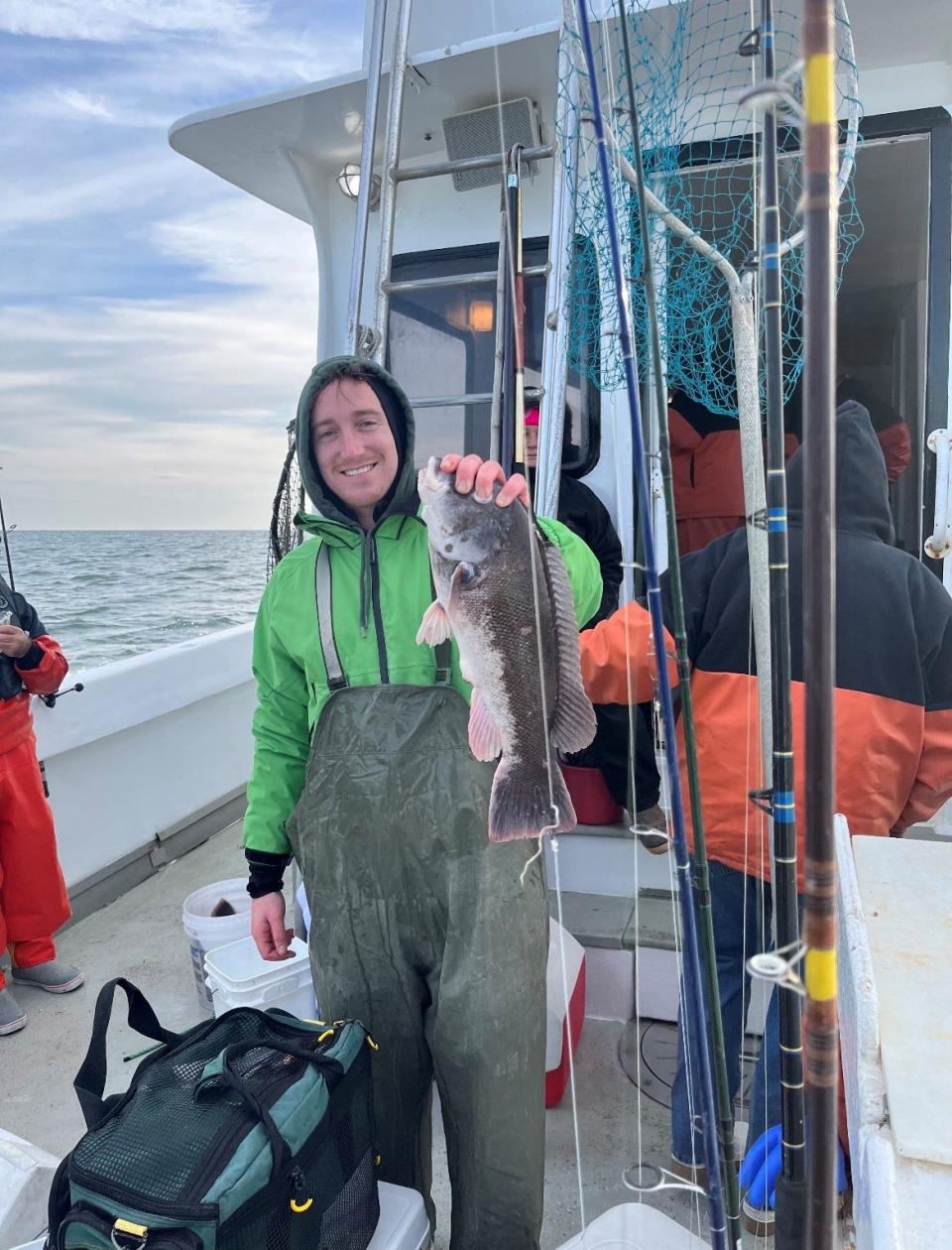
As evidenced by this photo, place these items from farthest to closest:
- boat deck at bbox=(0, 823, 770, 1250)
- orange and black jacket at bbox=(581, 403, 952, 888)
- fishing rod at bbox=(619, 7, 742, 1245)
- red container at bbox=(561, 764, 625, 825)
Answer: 1. red container at bbox=(561, 764, 625, 825)
2. boat deck at bbox=(0, 823, 770, 1250)
3. orange and black jacket at bbox=(581, 403, 952, 888)
4. fishing rod at bbox=(619, 7, 742, 1245)

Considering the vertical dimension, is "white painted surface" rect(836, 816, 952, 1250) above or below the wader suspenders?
below

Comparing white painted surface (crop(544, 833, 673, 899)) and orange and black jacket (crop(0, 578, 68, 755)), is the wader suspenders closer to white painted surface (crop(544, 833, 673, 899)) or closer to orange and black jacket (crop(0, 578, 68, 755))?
white painted surface (crop(544, 833, 673, 899))

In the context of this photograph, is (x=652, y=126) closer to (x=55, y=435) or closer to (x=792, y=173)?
(x=792, y=173)

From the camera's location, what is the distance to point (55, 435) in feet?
86.1

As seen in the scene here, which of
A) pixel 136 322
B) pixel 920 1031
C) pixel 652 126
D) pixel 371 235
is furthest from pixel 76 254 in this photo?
pixel 920 1031

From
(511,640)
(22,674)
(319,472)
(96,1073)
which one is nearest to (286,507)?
(22,674)

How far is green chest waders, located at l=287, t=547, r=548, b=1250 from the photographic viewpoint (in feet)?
6.21

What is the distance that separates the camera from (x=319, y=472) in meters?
2.06

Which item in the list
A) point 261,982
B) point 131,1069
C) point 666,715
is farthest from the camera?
point 131,1069

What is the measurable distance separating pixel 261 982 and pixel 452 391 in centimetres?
315

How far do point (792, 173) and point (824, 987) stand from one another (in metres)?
3.62

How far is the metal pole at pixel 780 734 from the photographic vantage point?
103cm

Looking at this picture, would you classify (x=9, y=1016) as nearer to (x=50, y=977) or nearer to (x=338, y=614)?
(x=50, y=977)

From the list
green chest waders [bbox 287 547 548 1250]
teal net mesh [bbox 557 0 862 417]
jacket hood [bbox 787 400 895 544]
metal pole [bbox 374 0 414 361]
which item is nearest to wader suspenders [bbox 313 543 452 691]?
green chest waders [bbox 287 547 548 1250]
